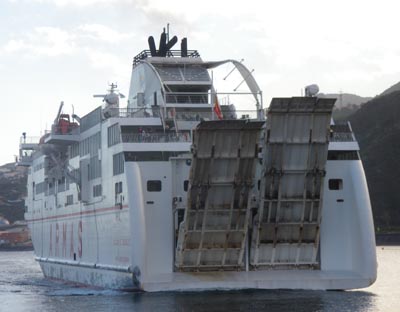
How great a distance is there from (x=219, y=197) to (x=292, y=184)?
8.07 ft

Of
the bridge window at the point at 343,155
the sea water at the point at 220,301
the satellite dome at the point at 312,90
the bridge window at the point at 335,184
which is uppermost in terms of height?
the satellite dome at the point at 312,90

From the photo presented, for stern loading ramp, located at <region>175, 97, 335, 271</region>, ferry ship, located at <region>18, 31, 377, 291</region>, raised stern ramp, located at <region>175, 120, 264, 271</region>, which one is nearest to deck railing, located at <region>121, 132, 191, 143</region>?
ferry ship, located at <region>18, 31, 377, 291</region>

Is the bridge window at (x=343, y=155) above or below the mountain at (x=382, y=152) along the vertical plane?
below

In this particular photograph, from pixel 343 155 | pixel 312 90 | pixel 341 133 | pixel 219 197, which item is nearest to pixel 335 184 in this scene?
pixel 343 155

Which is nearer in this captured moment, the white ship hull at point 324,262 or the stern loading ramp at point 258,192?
the stern loading ramp at point 258,192

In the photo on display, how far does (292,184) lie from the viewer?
3158 centimetres

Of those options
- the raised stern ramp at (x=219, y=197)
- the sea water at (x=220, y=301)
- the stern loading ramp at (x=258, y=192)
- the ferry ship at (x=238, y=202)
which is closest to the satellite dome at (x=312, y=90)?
the ferry ship at (x=238, y=202)

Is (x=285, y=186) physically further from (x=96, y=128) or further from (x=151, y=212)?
(x=96, y=128)

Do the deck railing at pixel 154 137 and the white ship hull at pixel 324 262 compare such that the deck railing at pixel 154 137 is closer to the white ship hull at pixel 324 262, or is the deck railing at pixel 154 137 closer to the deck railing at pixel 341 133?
the white ship hull at pixel 324 262

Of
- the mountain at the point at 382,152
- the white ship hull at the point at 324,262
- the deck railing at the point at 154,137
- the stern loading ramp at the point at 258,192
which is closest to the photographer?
the stern loading ramp at the point at 258,192

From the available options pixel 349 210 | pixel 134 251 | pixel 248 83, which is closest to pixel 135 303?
pixel 134 251

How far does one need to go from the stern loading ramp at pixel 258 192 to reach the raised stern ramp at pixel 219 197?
32 mm

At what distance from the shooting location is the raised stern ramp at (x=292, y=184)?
30.4 m

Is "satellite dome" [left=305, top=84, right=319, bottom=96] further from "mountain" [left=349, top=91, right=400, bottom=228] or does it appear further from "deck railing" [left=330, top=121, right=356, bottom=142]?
"mountain" [left=349, top=91, right=400, bottom=228]
